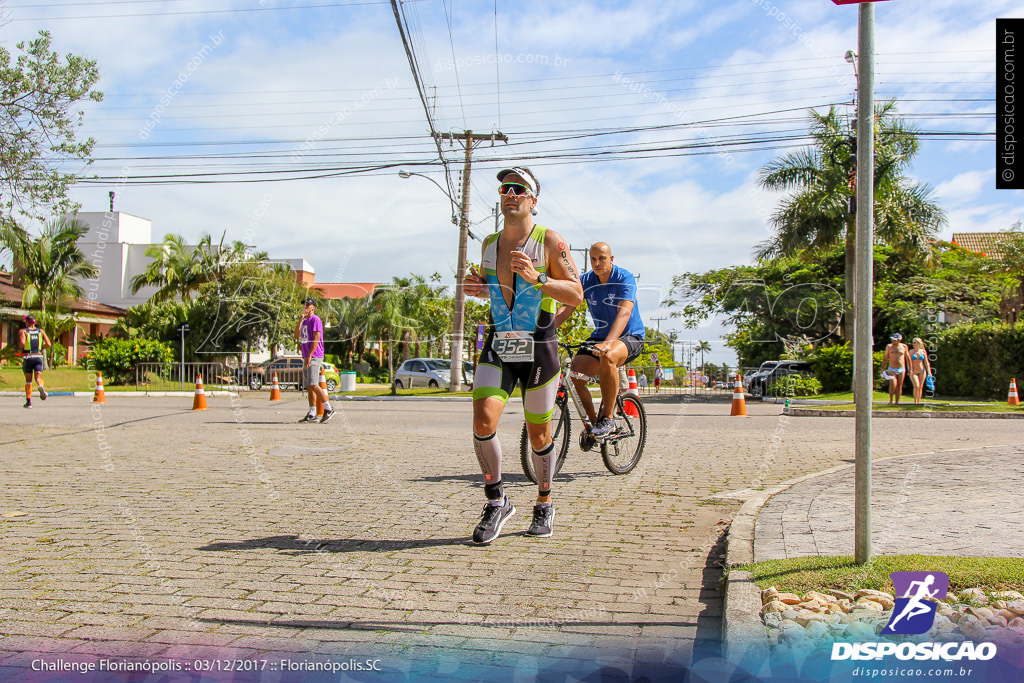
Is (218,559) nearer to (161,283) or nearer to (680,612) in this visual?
(680,612)

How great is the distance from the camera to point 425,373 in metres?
32.2

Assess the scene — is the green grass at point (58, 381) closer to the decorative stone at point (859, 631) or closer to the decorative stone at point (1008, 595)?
the decorative stone at point (859, 631)

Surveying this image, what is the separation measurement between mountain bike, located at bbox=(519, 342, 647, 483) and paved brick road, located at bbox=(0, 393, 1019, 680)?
0.18m

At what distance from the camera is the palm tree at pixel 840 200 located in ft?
83.9

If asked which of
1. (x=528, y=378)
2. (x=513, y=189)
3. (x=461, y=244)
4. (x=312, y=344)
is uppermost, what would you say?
(x=461, y=244)

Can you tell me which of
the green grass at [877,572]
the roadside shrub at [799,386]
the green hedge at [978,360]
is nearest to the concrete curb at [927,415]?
the green hedge at [978,360]

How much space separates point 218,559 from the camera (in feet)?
14.4

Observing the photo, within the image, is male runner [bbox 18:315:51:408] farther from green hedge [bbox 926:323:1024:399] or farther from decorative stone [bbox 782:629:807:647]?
green hedge [bbox 926:323:1024:399]

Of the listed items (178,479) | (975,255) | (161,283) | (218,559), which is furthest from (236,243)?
(218,559)

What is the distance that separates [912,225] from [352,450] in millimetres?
23492

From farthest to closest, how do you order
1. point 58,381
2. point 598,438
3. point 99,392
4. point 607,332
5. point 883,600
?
1. point 58,381
2. point 99,392
3. point 607,332
4. point 598,438
5. point 883,600

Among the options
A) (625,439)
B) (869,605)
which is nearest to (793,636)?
(869,605)

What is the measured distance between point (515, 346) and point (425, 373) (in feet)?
90.6

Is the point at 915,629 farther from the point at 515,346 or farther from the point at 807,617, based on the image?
the point at 515,346
